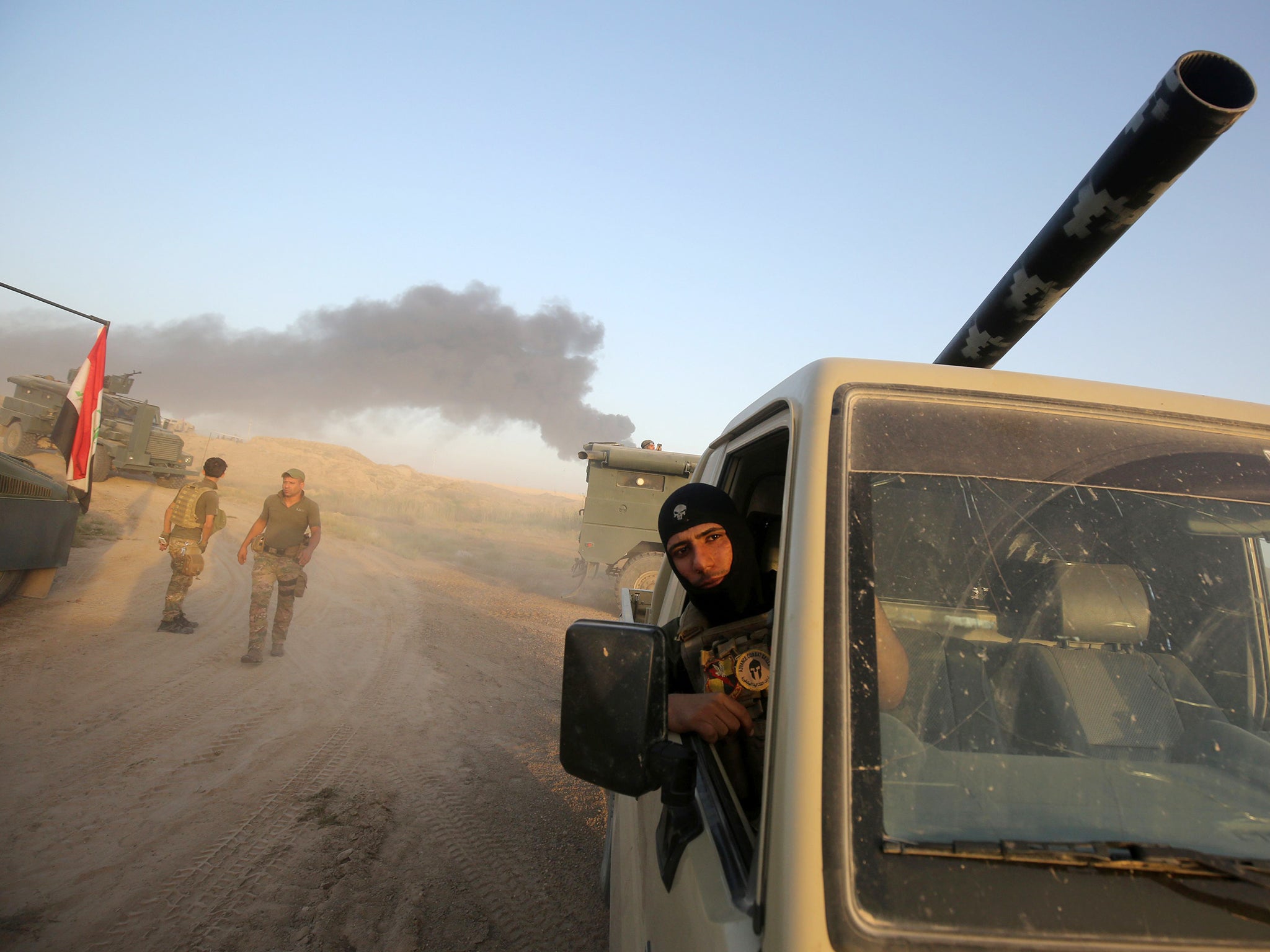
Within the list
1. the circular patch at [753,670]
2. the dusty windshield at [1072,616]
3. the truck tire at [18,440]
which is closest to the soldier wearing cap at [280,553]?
the circular patch at [753,670]

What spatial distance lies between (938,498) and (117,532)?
15.7 m

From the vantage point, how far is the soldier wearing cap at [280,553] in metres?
7.03

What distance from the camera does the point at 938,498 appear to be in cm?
117

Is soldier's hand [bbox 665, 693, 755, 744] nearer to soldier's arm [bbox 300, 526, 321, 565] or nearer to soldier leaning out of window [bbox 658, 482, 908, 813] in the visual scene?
soldier leaning out of window [bbox 658, 482, 908, 813]

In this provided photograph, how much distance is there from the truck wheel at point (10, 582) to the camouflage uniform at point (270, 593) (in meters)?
2.37

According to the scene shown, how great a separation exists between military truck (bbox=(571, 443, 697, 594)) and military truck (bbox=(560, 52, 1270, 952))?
11.1 m

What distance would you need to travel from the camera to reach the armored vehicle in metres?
6.67

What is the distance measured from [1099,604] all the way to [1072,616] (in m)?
0.08

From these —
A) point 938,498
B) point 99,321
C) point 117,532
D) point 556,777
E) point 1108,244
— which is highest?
point 99,321

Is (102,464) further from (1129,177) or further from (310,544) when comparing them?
(1129,177)

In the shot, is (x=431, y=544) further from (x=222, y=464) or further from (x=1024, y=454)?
(x=1024, y=454)

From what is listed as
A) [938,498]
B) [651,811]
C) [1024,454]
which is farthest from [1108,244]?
[651,811]

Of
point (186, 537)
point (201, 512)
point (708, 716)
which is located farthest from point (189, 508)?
point (708, 716)

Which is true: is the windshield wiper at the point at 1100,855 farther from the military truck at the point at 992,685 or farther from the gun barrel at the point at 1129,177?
the gun barrel at the point at 1129,177
